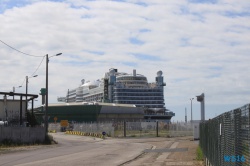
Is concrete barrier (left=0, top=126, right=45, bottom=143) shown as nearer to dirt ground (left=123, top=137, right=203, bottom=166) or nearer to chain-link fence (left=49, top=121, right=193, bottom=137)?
dirt ground (left=123, top=137, right=203, bottom=166)

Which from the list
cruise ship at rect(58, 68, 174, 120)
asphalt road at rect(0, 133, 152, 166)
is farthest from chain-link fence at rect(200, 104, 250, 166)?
cruise ship at rect(58, 68, 174, 120)

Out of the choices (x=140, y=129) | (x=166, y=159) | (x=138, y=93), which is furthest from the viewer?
(x=138, y=93)

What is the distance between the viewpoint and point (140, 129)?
213 ft

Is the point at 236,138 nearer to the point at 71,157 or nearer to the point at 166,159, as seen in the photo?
the point at 166,159

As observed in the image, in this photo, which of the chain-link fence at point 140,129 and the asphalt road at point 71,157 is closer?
the asphalt road at point 71,157

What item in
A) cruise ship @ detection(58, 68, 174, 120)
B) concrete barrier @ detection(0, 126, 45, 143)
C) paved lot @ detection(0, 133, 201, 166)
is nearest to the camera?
paved lot @ detection(0, 133, 201, 166)

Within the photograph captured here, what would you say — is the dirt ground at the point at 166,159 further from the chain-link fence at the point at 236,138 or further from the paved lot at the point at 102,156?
the chain-link fence at the point at 236,138

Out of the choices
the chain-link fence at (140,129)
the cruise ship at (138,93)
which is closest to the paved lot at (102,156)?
the chain-link fence at (140,129)

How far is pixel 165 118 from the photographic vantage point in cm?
14275

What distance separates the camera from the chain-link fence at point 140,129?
60.1 meters

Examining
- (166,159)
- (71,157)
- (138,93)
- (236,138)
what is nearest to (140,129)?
(71,157)

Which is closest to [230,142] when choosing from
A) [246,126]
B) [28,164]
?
[246,126]

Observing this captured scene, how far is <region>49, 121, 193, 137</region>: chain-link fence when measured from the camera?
60.1 meters

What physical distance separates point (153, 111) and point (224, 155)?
13276 cm
